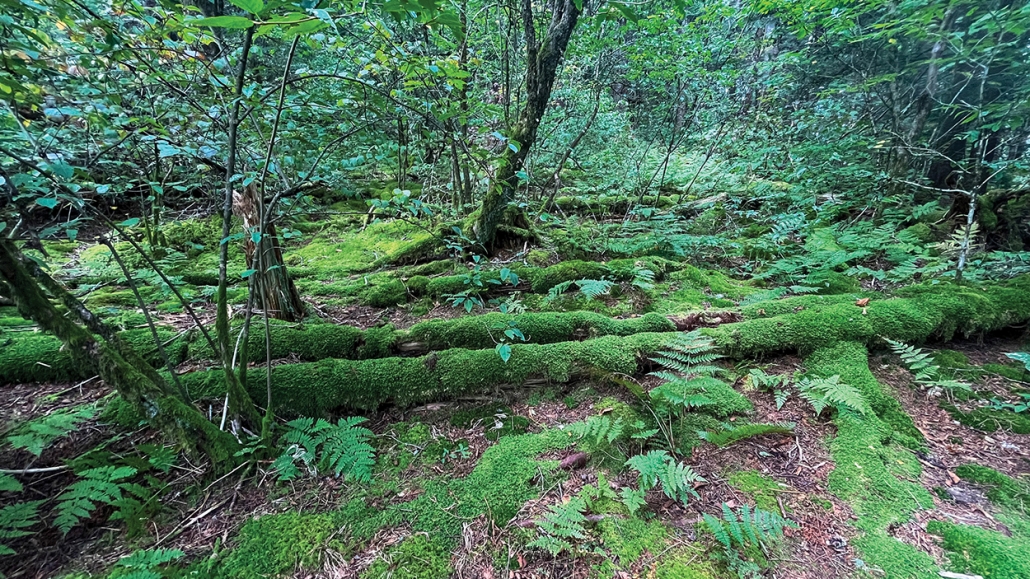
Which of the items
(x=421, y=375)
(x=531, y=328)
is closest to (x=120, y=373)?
(x=421, y=375)

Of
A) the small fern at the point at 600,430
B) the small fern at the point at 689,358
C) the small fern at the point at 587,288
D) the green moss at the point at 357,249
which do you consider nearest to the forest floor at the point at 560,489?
the small fern at the point at 600,430

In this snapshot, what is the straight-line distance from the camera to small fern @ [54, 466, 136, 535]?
1.89m

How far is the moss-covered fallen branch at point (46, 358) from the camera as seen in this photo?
2953mm

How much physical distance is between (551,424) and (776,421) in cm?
173

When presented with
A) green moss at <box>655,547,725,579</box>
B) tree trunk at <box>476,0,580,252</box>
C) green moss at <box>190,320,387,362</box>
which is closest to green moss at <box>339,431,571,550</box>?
green moss at <box>655,547,725,579</box>

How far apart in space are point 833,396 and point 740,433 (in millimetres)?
871

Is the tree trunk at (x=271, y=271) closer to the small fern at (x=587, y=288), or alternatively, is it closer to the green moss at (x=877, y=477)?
the small fern at (x=587, y=288)

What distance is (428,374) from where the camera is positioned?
3.12m

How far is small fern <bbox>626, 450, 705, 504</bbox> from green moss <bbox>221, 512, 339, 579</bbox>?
1842 millimetres

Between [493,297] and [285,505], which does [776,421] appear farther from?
[285,505]

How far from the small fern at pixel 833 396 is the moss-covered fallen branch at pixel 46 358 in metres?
5.20

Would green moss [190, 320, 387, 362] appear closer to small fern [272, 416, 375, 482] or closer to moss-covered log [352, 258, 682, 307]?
small fern [272, 416, 375, 482]

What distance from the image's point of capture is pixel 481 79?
9977 millimetres

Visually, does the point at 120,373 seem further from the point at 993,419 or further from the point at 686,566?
the point at 993,419
